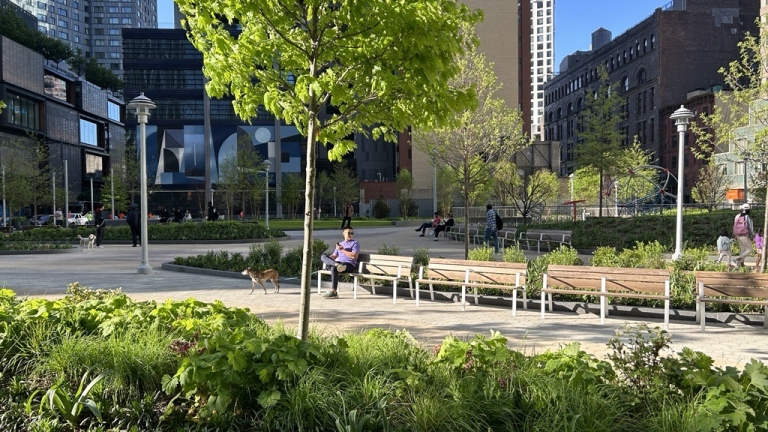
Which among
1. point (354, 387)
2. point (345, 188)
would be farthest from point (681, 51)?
point (354, 387)

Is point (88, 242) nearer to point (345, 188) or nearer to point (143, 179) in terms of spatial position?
point (143, 179)

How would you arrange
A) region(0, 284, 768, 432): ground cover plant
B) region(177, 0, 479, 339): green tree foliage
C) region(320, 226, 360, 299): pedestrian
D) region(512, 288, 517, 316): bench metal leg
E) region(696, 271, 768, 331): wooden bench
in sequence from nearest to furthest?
region(0, 284, 768, 432): ground cover plant
region(177, 0, 479, 339): green tree foliage
region(696, 271, 768, 331): wooden bench
region(512, 288, 517, 316): bench metal leg
region(320, 226, 360, 299): pedestrian

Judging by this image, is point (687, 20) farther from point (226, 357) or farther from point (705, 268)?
point (226, 357)

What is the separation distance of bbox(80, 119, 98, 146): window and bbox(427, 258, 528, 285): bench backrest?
84.0 meters

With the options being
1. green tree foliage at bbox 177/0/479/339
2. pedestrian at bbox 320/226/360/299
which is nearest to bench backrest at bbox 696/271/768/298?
green tree foliage at bbox 177/0/479/339

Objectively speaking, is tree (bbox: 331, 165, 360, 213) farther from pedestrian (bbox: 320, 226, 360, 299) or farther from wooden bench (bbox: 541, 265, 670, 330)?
wooden bench (bbox: 541, 265, 670, 330)

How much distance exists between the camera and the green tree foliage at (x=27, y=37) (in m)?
76.2

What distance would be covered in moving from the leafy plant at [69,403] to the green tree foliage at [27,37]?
280 feet

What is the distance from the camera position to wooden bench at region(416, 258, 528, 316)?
9.87 metres

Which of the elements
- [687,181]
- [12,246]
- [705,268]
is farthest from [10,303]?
[687,181]

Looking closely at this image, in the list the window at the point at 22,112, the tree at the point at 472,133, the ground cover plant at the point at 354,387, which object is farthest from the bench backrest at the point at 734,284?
the window at the point at 22,112

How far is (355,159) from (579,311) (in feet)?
249

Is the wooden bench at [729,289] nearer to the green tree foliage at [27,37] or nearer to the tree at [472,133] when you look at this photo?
the tree at [472,133]

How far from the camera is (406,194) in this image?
2413 inches
